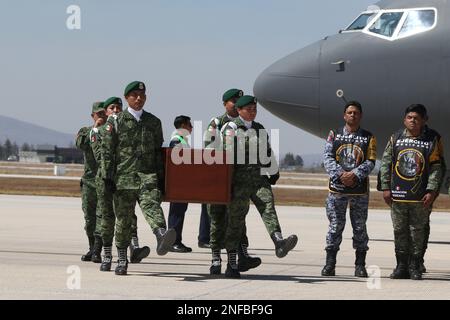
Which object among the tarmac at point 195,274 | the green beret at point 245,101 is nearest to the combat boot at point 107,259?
the tarmac at point 195,274

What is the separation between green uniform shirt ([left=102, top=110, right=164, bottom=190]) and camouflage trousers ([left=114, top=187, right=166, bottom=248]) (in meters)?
0.11

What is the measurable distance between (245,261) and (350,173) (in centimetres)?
190

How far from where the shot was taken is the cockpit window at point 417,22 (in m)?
16.1

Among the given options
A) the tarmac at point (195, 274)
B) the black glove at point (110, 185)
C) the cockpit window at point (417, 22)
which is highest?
the cockpit window at point (417, 22)

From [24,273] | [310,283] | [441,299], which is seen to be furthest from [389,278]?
[24,273]

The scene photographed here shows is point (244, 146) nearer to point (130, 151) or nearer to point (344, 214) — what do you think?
point (130, 151)

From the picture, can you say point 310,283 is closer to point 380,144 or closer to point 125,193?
point 125,193

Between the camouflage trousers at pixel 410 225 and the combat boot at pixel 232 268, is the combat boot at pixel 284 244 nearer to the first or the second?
the combat boot at pixel 232 268

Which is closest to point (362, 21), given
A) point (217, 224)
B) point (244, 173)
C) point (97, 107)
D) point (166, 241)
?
point (97, 107)

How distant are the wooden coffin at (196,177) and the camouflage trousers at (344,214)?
1421mm

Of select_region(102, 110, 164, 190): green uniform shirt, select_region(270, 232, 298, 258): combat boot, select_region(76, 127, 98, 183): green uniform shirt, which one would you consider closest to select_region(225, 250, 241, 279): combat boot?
select_region(270, 232, 298, 258): combat boot

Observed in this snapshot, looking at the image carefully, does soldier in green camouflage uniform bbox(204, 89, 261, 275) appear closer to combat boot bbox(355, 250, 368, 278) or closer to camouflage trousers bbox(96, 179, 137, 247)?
camouflage trousers bbox(96, 179, 137, 247)
